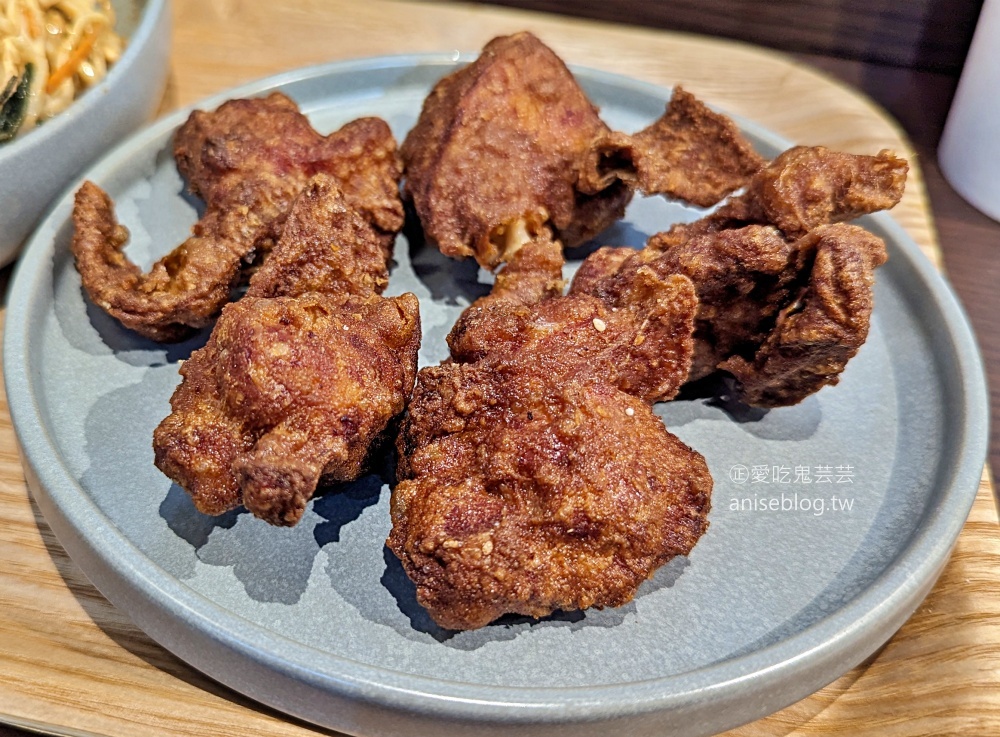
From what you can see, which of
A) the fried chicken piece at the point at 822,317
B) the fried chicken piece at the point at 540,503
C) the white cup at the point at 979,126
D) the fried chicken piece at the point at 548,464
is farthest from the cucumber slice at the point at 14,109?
the white cup at the point at 979,126

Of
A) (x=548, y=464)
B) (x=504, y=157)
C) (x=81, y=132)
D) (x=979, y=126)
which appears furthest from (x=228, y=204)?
(x=979, y=126)

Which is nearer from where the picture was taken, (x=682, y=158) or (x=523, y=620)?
(x=523, y=620)

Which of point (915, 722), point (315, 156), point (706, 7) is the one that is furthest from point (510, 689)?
point (706, 7)

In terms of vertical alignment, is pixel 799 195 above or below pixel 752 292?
above

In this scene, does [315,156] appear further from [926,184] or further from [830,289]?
[926,184]

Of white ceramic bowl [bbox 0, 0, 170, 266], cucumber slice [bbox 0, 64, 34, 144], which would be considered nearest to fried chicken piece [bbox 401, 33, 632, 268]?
white ceramic bowl [bbox 0, 0, 170, 266]

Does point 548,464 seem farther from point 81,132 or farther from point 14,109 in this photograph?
point 14,109

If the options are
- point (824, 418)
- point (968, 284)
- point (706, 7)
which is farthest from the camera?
point (706, 7)
